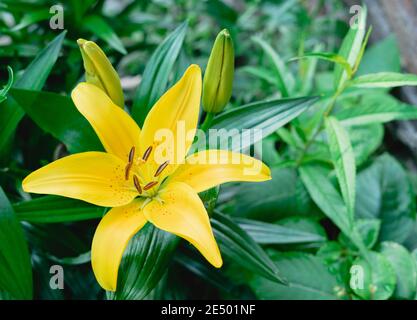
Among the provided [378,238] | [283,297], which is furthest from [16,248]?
[378,238]

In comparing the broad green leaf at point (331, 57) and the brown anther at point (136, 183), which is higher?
the broad green leaf at point (331, 57)

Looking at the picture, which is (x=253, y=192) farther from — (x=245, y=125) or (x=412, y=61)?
(x=412, y=61)

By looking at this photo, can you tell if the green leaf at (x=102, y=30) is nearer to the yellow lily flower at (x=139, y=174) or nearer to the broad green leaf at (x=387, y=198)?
the yellow lily flower at (x=139, y=174)

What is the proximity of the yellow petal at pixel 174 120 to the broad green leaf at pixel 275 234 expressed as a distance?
27 centimetres

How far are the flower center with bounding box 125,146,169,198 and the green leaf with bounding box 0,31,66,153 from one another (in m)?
0.22

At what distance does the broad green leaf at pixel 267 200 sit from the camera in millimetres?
966

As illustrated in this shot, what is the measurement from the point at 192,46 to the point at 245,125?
817 mm

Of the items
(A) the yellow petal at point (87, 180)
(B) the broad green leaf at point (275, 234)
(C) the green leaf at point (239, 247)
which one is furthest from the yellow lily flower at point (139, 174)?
(B) the broad green leaf at point (275, 234)

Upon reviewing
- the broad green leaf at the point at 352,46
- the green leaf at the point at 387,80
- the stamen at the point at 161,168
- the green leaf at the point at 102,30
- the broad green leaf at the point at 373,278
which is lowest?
the broad green leaf at the point at 373,278

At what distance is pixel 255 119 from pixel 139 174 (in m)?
0.19

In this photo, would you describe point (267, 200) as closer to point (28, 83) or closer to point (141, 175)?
point (141, 175)

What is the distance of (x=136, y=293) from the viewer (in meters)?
0.64

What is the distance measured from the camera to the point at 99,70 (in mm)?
639

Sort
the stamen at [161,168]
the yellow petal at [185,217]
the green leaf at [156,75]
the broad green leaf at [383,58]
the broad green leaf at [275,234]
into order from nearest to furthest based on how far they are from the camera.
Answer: the yellow petal at [185,217], the stamen at [161,168], the green leaf at [156,75], the broad green leaf at [275,234], the broad green leaf at [383,58]
